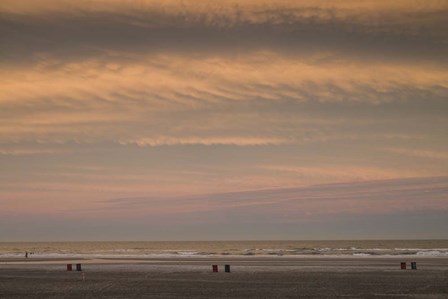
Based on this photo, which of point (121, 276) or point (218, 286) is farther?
point (121, 276)

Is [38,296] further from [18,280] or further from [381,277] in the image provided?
[381,277]

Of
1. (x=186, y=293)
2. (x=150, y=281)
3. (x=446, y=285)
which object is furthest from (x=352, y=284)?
(x=150, y=281)

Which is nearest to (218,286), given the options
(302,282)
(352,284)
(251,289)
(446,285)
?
(251,289)

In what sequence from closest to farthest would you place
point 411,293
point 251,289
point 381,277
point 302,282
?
point 411,293
point 251,289
point 302,282
point 381,277

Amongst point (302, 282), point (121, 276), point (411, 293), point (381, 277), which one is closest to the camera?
point (411, 293)

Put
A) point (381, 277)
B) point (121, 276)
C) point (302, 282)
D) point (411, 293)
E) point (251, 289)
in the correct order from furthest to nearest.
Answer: point (121, 276), point (381, 277), point (302, 282), point (251, 289), point (411, 293)

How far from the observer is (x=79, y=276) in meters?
40.7

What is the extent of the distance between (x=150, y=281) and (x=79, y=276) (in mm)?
7440

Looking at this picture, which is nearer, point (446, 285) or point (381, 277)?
point (446, 285)

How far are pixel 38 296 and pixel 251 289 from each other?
10726 millimetres

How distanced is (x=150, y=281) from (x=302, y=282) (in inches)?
→ 366

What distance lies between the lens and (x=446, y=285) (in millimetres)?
31078

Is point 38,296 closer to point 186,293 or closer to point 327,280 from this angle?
point 186,293

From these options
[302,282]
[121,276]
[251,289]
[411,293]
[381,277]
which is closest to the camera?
[411,293]
